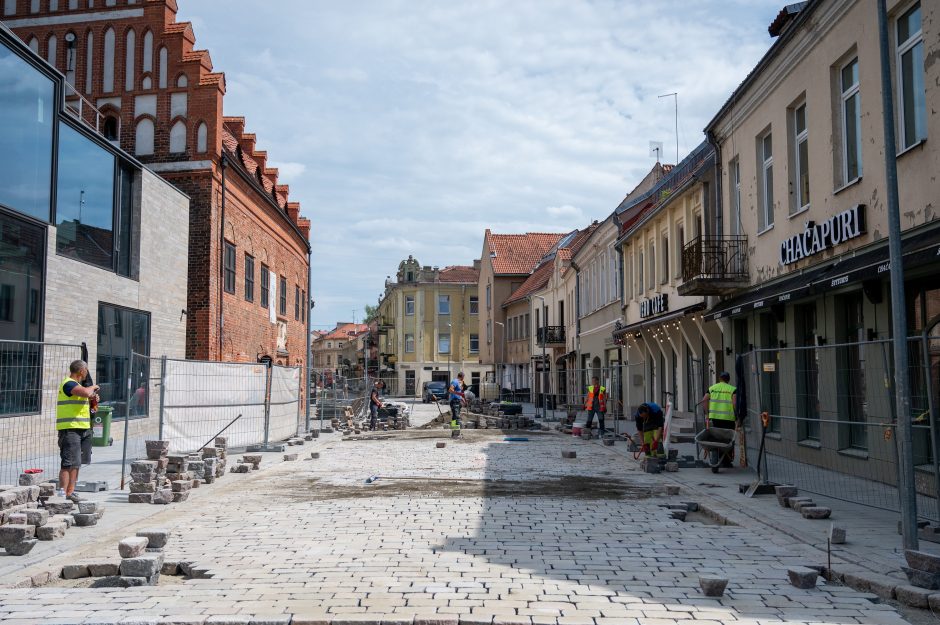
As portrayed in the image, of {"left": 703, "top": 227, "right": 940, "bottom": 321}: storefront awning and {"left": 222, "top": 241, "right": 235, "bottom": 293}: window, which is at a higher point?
{"left": 222, "top": 241, "right": 235, "bottom": 293}: window

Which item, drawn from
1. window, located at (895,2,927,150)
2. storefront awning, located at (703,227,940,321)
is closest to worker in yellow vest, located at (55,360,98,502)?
storefront awning, located at (703,227,940,321)

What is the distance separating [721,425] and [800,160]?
5.33 metres

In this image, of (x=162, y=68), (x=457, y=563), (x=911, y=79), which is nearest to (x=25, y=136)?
(x=162, y=68)

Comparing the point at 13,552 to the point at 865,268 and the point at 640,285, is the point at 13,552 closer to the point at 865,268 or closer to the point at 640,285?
the point at 865,268

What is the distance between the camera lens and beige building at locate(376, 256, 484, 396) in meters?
76.6

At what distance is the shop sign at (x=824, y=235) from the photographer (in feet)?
40.8

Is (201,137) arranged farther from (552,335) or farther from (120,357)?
(552,335)

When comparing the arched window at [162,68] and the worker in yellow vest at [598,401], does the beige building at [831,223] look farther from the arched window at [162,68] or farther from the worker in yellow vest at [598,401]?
the arched window at [162,68]

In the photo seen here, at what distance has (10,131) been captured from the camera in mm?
15367

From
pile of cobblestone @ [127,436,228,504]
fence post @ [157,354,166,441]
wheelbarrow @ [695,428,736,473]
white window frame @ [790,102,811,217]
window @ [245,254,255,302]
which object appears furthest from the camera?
window @ [245,254,255,302]

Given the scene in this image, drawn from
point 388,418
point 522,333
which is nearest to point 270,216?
point 388,418

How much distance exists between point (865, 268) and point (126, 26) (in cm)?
2117

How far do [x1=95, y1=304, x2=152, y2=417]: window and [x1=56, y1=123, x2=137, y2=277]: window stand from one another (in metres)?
1.16

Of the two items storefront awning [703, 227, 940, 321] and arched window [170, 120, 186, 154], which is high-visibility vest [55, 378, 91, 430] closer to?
storefront awning [703, 227, 940, 321]
